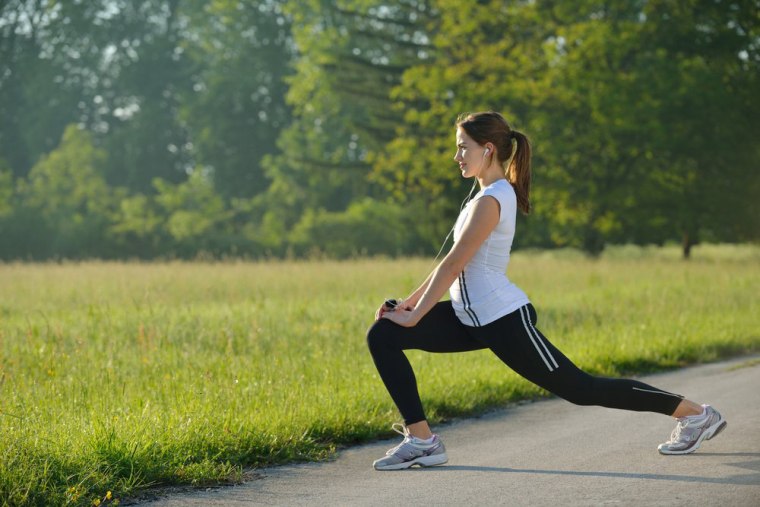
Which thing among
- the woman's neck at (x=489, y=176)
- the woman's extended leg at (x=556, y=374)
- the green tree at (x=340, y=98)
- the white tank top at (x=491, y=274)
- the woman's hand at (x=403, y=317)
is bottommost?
the woman's extended leg at (x=556, y=374)

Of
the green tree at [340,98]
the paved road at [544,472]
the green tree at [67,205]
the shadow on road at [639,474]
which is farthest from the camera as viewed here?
the green tree at [340,98]

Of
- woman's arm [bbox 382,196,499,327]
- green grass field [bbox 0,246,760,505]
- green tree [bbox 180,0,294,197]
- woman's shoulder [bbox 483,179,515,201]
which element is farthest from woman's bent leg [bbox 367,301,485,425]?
green tree [bbox 180,0,294,197]

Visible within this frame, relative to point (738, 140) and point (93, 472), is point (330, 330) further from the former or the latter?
point (738, 140)

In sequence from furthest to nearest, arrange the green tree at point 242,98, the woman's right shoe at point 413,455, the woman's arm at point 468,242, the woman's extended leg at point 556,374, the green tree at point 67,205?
the green tree at point 242,98 < the green tree at point 67,205 < the woman's right shoe at point 413,455 < the woman's extended leg at point 556,374 < the woman's arm at point 468,242

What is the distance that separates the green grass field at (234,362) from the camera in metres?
5.74

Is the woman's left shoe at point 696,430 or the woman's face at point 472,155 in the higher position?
the woman's face at point 472,155

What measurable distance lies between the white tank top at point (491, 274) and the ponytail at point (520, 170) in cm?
17

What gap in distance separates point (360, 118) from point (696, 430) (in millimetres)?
46814

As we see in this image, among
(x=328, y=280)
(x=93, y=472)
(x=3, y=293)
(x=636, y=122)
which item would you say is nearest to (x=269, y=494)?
(x=93, y=472)

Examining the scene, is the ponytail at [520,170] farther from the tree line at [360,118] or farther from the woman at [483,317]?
the tree line at [360,118]

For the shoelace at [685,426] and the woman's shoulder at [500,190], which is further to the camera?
the shoelace at [685,426]

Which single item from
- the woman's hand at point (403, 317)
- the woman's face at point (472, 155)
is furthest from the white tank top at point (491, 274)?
the woman's hand at point (403, 317)

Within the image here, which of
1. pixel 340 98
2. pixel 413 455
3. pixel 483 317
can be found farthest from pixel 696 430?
pixel 340 98

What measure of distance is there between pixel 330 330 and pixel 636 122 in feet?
67.8
